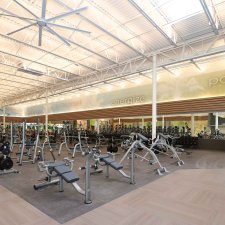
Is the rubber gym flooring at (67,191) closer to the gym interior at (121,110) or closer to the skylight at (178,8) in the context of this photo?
the gym interior at (121,110)

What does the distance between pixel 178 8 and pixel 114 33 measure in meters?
2.46

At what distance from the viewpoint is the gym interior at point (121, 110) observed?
321cm

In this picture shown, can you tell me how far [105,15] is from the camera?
6.45m

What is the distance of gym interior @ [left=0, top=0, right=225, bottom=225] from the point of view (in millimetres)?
3213

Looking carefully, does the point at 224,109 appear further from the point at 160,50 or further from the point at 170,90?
the point at 160,50

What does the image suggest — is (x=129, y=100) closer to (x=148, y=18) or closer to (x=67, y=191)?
(x=148, y=18)

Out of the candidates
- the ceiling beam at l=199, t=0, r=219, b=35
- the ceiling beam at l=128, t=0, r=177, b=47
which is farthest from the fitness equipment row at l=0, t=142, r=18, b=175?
the ceiling beam at l=199, t=0, r=219, b=35

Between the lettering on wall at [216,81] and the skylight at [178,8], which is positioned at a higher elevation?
the skylight at [178,8]

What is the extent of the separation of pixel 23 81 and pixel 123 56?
8.70 m

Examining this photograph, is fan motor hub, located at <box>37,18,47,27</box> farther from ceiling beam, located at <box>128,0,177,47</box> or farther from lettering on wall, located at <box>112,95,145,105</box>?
lettering on wall, located at <box>112,95,145,105</box>

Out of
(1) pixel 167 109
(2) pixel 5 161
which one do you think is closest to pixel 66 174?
(2) pixel 5 161

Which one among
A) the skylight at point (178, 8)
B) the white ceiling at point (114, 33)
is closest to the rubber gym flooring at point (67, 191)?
the white ceiling at point (114, 33)

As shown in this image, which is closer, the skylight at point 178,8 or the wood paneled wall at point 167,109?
the skylight at point 178,8

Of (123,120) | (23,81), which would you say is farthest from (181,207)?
(23,81)
